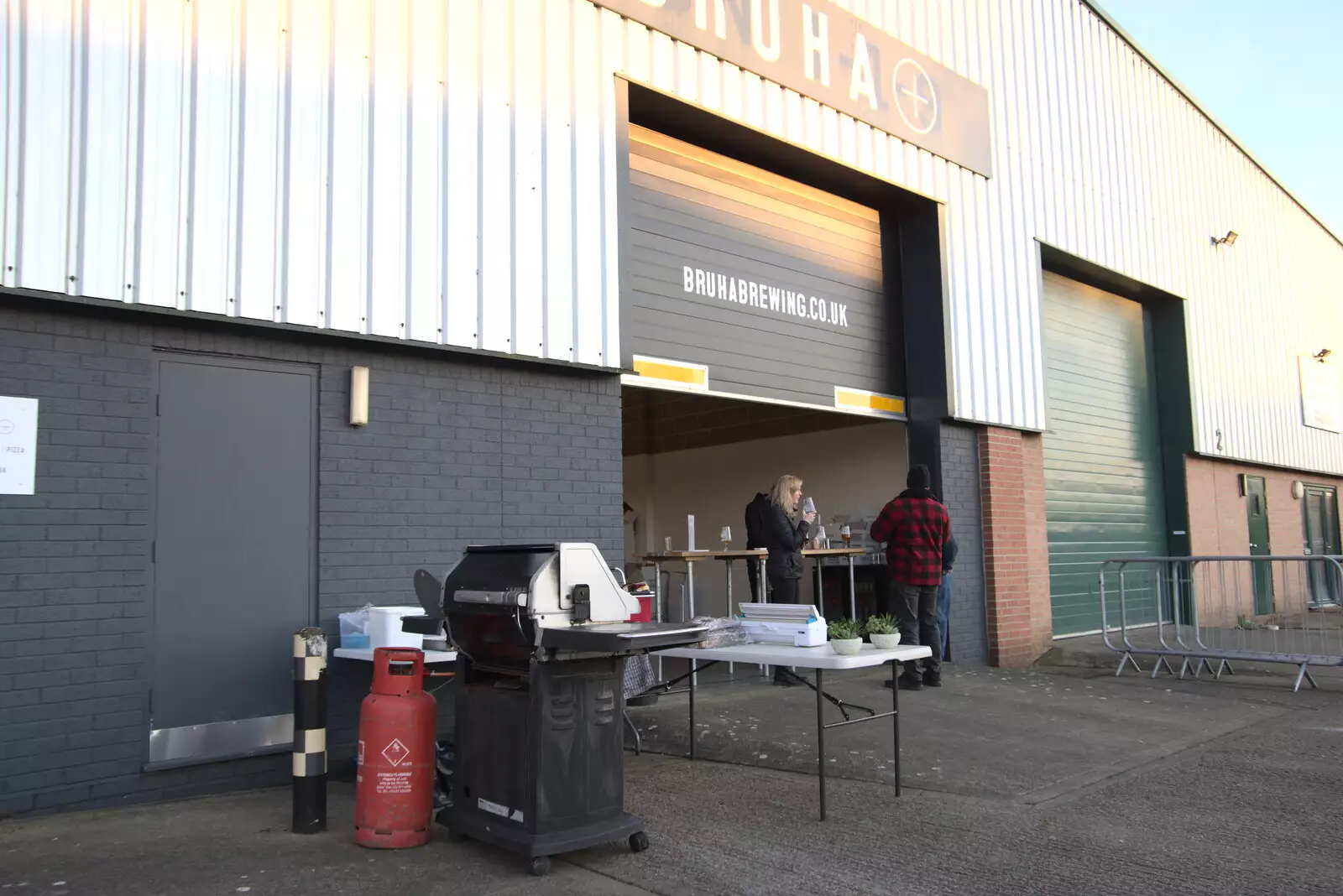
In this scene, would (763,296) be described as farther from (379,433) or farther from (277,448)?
(277,448)

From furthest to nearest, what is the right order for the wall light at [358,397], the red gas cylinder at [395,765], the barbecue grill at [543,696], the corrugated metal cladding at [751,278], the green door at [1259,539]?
the green door at [1259,539] < the corrugated metal cladding at [751,278] < the wall light at [358,397] < the red gas cylinder at [395,765] < the barbecue grill at [543,696]

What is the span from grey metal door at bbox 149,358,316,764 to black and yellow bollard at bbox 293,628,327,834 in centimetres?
117

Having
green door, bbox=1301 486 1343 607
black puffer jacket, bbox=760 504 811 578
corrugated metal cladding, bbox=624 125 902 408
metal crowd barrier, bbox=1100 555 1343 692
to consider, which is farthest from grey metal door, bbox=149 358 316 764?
green door, bbox=1301 486 1343 607

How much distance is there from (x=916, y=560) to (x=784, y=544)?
1.31 m

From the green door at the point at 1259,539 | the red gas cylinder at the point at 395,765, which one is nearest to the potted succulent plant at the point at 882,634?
the red gas cylinder at the point at 395,765

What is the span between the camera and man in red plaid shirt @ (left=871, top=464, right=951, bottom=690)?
29.6ft

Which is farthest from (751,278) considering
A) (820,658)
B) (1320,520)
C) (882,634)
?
(1320,520)

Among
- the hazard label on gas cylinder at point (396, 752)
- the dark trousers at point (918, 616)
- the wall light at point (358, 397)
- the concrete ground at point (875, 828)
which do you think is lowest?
the concrete ground at point (875, 828)

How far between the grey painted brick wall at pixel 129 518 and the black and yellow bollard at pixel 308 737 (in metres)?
1.17

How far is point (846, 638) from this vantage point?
5.27m

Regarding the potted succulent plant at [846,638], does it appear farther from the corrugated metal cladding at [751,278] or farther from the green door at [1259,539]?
the green door at [1259,539]

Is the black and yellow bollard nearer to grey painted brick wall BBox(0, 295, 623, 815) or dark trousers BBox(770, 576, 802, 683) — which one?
grey painted brick wall BBox(0, 295, 623, 815)

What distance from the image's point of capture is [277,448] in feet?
20.2

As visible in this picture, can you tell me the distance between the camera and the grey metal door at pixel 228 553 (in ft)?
18.6
